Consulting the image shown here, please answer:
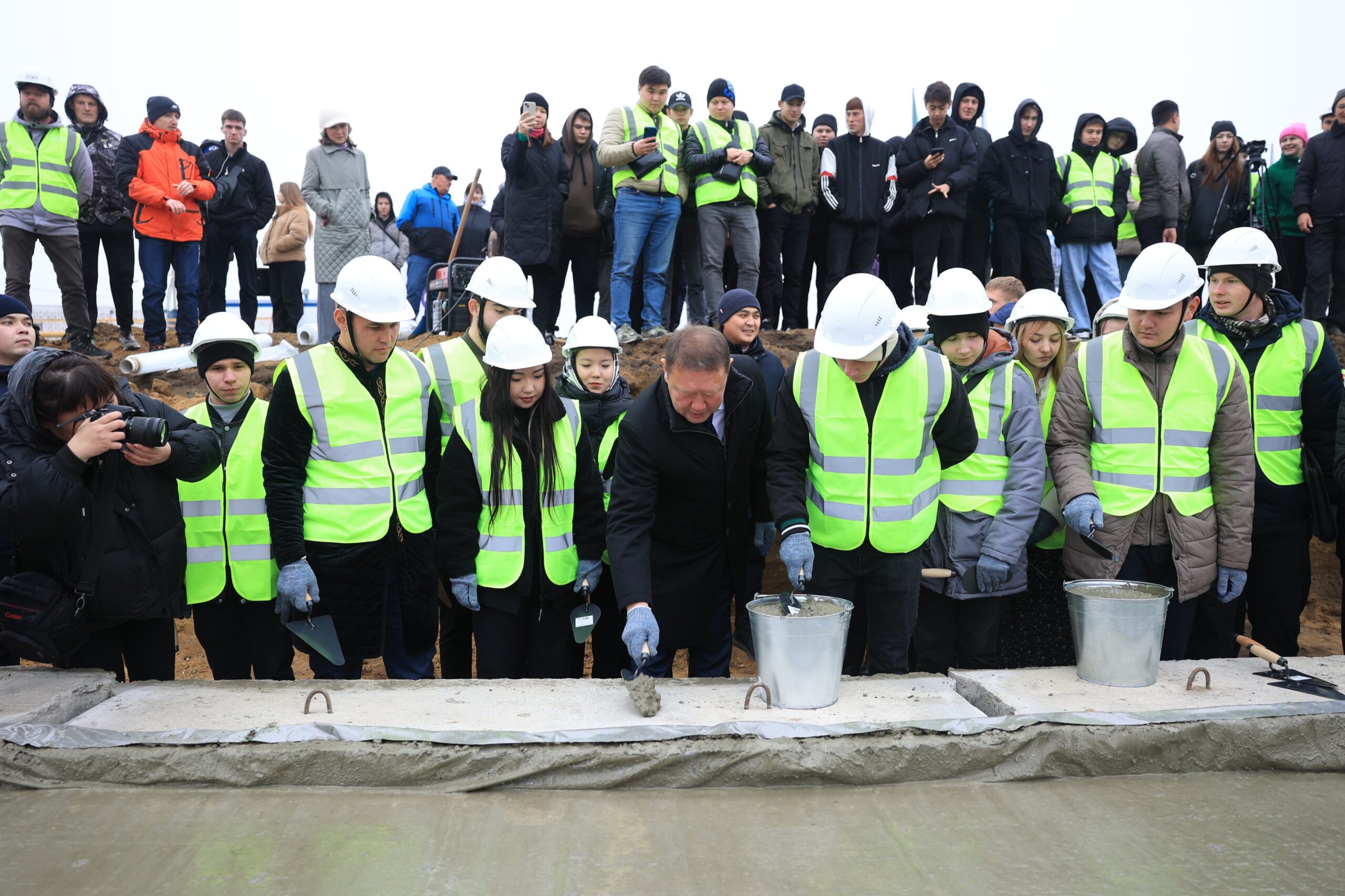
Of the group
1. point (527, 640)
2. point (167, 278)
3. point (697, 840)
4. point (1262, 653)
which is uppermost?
point (167, 278)

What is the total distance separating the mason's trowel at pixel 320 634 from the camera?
396 cm

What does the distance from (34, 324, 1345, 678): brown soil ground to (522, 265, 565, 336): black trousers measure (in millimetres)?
183

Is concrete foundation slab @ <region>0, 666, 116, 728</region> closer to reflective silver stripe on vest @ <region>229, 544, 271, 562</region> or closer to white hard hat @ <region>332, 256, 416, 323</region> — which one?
reflective silver stripe on vest @ <region>229, 544, 271, 562</region>

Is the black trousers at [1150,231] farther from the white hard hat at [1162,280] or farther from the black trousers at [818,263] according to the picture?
the white hard hat at [1162,280]

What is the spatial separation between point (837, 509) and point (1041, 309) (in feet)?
5.46

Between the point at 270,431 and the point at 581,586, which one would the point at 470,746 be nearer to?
the point at 581,586

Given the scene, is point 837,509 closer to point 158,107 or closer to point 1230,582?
point 1230,582

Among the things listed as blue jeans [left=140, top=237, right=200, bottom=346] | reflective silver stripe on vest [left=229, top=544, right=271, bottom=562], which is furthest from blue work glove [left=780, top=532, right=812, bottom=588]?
blue jeans [left=140, top=237, right=200, bottom=346]

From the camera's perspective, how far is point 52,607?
3523mm

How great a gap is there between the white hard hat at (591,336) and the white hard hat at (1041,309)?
1904 millimetres

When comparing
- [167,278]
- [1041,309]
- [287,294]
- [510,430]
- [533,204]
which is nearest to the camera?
[510,430]

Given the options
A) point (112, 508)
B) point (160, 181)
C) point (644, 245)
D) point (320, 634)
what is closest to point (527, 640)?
point (320, 634)

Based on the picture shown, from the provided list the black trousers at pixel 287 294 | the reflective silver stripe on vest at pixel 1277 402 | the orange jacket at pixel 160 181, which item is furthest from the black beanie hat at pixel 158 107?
the reflective silver stripe on vest at pixel 1277 402

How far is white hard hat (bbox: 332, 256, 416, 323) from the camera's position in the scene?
398cm
